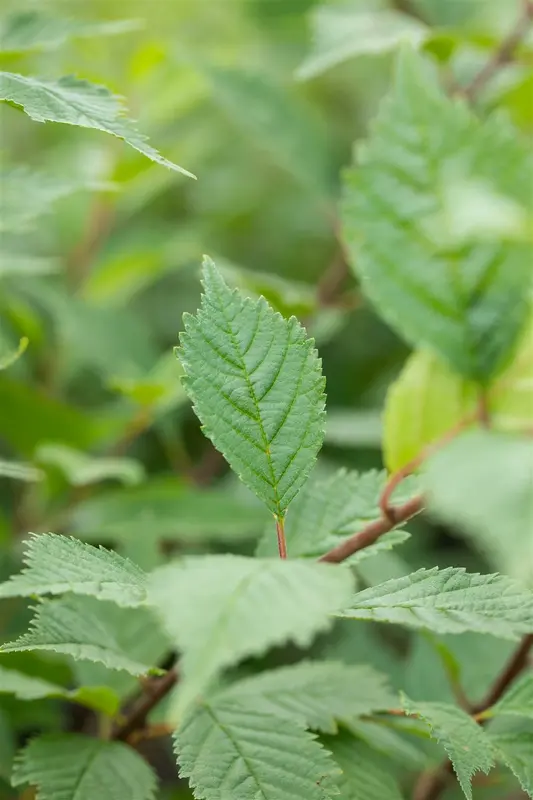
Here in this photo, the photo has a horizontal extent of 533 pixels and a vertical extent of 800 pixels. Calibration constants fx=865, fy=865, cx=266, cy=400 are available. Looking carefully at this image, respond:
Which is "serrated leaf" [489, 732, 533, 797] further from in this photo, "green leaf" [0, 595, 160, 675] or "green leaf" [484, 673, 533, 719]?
"green leaf" [0, 595, 160, 675]

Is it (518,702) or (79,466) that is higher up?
(518,702)

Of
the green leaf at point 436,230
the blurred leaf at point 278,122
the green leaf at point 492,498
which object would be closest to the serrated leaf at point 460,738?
the green leaf at point 492,498

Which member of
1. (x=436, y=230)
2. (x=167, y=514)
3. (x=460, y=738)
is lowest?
(x=167, y=514)

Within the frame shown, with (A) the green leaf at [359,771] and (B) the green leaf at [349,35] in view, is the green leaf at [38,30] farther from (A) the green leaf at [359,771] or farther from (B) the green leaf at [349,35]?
(A) the green leaf at [359,771]

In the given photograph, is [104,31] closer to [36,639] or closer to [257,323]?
[257,323]

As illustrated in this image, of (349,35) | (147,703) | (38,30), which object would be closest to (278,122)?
(349,35)

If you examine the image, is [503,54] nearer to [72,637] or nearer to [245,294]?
[245,294]
